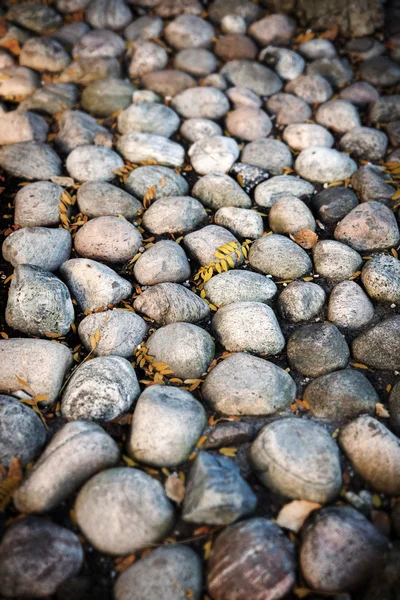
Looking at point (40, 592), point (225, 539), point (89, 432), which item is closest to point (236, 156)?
point (89, 432)

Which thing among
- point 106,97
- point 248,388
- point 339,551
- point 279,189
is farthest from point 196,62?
point 339,551

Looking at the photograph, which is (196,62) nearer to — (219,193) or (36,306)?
(219,193)

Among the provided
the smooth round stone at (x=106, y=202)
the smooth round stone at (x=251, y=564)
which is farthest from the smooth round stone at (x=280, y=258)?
the smooth round stone at (x=251, y=564)

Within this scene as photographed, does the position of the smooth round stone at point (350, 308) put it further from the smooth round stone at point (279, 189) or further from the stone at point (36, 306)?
the stone at point (36, 306)

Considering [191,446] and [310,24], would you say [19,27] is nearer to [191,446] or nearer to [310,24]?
[310,24]

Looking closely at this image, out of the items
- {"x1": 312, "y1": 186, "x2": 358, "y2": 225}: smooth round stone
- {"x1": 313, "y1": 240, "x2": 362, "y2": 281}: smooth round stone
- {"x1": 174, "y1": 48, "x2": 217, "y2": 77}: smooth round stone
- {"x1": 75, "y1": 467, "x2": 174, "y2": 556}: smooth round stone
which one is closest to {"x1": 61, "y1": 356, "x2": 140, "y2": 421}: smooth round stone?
{"x1": 75, "y1": 467, "x2": 174, "y2": 556}: smooth round stone

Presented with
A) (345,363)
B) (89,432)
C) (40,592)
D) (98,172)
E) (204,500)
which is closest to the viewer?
(40,592)
